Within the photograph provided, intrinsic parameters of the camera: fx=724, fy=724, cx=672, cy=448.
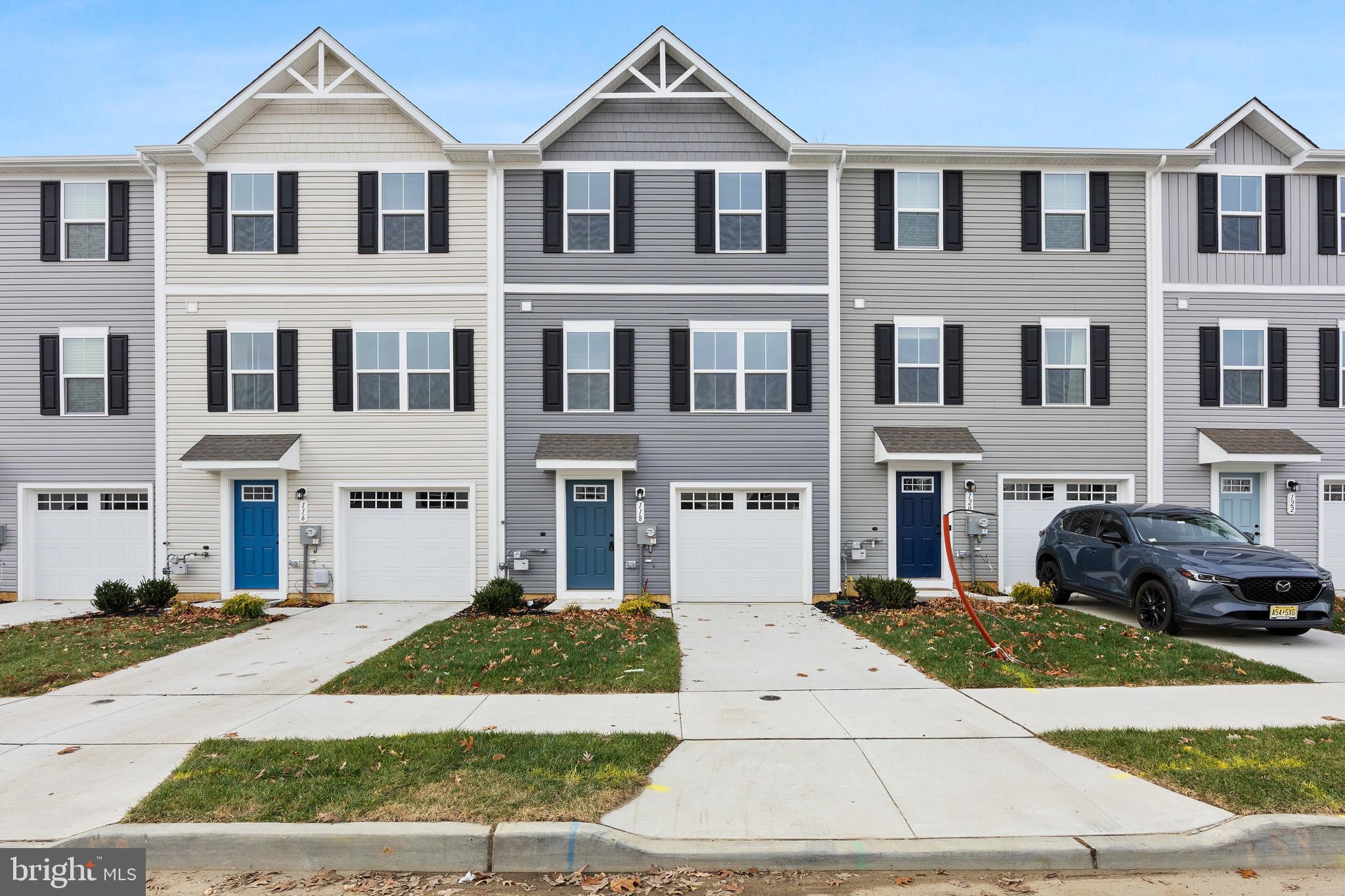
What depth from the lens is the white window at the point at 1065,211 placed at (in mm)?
14117

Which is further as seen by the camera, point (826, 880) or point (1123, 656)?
point (1123, 656)

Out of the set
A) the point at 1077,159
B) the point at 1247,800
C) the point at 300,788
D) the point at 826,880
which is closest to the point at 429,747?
the point at 300,788

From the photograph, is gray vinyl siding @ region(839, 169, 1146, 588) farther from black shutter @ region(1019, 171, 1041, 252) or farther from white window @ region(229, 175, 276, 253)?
white window @ region(229, 175, 276, 253)

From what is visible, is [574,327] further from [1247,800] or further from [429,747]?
[1247,800]

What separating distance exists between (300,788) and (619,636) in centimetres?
535

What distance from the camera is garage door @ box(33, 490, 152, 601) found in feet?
45.3

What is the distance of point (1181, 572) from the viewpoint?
975 centimetres

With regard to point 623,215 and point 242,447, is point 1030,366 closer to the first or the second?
point 623,215

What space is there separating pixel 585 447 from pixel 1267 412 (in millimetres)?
13266

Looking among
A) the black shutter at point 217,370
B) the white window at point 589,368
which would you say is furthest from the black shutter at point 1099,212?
the black shutter at point 217,370

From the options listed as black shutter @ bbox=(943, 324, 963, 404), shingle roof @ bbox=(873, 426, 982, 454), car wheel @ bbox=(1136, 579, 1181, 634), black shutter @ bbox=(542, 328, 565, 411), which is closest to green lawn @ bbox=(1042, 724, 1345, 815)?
car wheel @ bbox=(1136, 579, 1181, 634)

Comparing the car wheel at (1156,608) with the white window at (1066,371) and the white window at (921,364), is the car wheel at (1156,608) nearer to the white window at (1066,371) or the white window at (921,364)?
the white window at (1066,371)

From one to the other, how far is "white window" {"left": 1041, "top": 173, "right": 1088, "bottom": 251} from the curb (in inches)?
480

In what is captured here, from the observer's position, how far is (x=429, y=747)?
221 inches
